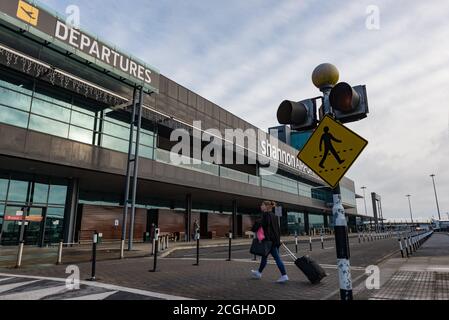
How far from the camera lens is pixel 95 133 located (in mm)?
19391

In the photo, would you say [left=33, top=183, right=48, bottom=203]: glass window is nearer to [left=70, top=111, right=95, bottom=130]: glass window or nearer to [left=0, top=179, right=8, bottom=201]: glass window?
[left=0, top=179, right=8, bottom=201]: glass window

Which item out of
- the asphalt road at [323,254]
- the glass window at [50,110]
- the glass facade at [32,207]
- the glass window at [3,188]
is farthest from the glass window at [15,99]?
the asphalt road at [323,254]

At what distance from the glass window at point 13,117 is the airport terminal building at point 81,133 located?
4 cm

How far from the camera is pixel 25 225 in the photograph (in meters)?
18.0

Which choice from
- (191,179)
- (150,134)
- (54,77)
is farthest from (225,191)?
(54,77)

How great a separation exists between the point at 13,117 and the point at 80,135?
3554 mm

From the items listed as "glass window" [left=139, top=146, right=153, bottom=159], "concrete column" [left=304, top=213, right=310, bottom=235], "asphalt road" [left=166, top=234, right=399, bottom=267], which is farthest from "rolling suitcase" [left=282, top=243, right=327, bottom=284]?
"concrete column" [left=304, top=213, right=310, bottom=235]

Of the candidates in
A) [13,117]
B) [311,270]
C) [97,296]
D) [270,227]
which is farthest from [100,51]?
[311,270]

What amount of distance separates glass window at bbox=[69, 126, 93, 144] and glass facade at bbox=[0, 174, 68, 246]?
3651mm

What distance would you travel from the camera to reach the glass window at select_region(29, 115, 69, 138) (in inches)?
639

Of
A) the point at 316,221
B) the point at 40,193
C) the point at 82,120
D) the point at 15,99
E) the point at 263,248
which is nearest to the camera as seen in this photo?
the point at 263,248

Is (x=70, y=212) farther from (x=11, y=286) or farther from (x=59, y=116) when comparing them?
(x=11, y=286)

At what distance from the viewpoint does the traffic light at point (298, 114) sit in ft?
14.8

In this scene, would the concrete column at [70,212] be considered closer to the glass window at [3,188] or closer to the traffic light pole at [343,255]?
the glass window at [3,188]
